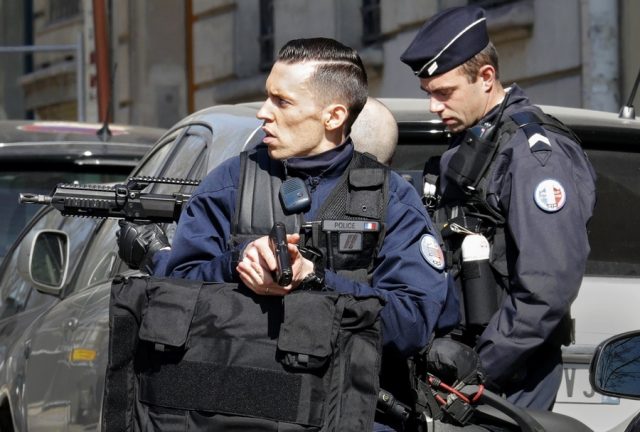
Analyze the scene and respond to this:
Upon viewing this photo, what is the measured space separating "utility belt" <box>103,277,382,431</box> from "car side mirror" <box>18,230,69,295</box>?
8.10 feet

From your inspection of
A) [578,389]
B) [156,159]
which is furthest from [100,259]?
[578,389]

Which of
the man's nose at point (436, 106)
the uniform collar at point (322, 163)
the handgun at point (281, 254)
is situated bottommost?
the handgun at point (281, 254)

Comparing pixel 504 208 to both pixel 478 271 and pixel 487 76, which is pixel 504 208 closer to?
pixel 478 271

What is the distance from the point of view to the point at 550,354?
4.58 meters

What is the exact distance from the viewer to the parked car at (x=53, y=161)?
27.8 ft

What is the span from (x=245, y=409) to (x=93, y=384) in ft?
5.72

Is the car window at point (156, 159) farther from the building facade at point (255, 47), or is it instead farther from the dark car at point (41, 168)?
the building facade at point (255, 47)

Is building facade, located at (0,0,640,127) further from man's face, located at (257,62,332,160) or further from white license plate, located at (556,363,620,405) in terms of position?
man's face, located at (257,62,332,160)

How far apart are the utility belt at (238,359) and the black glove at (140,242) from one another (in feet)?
2.94

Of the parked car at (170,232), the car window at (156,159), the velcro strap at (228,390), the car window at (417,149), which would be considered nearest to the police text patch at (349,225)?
the velcro strap at (228,390)

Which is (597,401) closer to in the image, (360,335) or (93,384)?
(360,335)

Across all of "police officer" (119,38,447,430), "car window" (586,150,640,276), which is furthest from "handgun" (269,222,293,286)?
"car window" (586,150,640,276)

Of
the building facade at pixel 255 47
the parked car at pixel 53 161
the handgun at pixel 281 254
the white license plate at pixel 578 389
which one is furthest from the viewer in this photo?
the building facade at pixel 255 47

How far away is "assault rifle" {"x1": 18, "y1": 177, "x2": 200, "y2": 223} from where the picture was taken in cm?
506
